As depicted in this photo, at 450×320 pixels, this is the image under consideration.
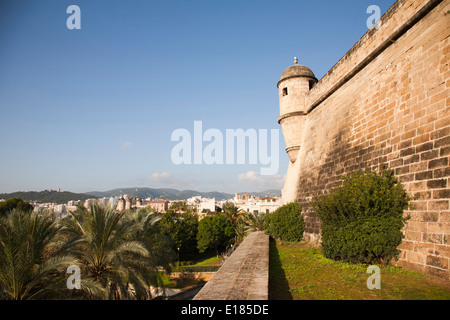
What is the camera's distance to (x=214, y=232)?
38.1m

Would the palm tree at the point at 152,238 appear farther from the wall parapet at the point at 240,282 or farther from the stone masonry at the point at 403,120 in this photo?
the stone masonry at the point at 403,120

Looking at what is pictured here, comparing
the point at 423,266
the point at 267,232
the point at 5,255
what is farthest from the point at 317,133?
the point at 5,255

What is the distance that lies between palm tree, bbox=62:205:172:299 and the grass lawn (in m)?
5.03

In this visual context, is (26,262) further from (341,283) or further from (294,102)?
(294,102)

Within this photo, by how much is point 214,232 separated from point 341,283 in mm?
34443

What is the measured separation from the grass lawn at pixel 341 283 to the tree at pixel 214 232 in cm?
3230

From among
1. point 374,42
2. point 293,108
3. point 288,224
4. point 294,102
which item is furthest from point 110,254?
point 374,42

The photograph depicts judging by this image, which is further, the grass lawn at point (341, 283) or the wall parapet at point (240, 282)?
the grass lawn at point (341, 283)

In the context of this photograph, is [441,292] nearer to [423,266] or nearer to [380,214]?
[423,266]

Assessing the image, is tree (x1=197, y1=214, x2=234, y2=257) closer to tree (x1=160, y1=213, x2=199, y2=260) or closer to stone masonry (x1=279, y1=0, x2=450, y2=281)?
tree (x1=160, y1=213, x2=199, y2=260)

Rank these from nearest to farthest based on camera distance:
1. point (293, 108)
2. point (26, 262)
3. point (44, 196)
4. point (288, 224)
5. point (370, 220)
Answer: point (370, 220) < point (26, 262) < point (288, 224) < point (293, 108) < point (44, 196)

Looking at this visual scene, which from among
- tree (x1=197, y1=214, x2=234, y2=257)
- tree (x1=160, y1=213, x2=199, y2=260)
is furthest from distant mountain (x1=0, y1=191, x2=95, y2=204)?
tree (x1=197, y1=214, x2=234, y2=257)

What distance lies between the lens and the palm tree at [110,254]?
8727mm

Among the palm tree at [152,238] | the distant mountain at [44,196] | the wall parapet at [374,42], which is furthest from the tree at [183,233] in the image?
the distant mountain at [44,196]
